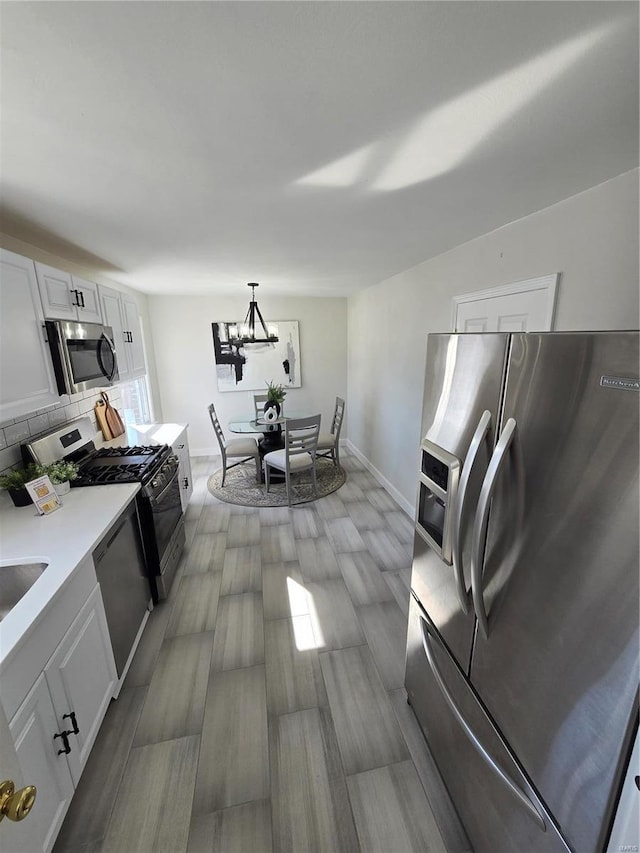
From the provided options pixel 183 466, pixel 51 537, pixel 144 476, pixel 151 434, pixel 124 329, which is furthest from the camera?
pixel 183 466

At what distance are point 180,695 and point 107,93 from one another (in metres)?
2.50

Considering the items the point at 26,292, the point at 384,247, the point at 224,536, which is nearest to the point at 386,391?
the point at 384,247

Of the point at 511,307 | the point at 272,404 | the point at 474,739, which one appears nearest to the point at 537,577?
the point at 474,739

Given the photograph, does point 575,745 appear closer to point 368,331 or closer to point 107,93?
point 107,93

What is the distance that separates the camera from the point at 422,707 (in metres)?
1.57

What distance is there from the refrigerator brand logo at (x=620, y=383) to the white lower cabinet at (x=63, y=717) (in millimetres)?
1741

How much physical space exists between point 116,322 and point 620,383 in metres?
3.30

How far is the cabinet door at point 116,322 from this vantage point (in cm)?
265

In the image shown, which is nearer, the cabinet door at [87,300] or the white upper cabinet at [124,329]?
the cabinet door at [87,300]

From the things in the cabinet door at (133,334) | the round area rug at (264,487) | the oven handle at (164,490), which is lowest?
the round area rug at (264,487)

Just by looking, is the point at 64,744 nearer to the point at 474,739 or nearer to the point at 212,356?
the point at 474,739

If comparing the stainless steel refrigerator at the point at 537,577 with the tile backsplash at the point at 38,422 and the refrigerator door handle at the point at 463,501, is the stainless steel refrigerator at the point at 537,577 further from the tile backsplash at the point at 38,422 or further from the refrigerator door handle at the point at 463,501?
the tile backsplash at the point at 38,422

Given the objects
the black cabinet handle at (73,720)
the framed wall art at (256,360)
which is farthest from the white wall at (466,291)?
the black cabinet handle at (73,720)

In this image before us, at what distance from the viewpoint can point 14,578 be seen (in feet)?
4.73
